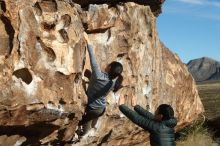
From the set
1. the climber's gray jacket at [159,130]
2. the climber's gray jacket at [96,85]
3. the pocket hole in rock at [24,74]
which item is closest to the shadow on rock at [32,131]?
the pocket hole in rock at [24,74]

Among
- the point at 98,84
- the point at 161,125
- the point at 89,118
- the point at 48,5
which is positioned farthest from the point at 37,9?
the point at 161,125

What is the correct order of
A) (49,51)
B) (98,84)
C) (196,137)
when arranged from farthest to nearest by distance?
1. (196,137)
2. (98,84)
3. (49,51)

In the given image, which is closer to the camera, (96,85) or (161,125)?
(161,125)

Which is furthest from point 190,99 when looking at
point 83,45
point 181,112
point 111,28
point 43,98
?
point 43,98

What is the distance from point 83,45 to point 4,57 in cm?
243

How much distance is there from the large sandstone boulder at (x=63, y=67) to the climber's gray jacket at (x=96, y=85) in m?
0.26

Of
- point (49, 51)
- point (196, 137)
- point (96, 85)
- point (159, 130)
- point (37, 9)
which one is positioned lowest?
point (196, 137)

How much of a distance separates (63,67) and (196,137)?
12.4 m

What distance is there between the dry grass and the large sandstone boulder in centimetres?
636

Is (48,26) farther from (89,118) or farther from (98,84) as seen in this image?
(89,118)

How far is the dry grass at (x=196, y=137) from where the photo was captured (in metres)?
21.9

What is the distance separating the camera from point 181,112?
20.0m

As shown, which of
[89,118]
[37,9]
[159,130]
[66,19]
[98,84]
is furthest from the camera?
[89,118]

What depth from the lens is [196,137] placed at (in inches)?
882
